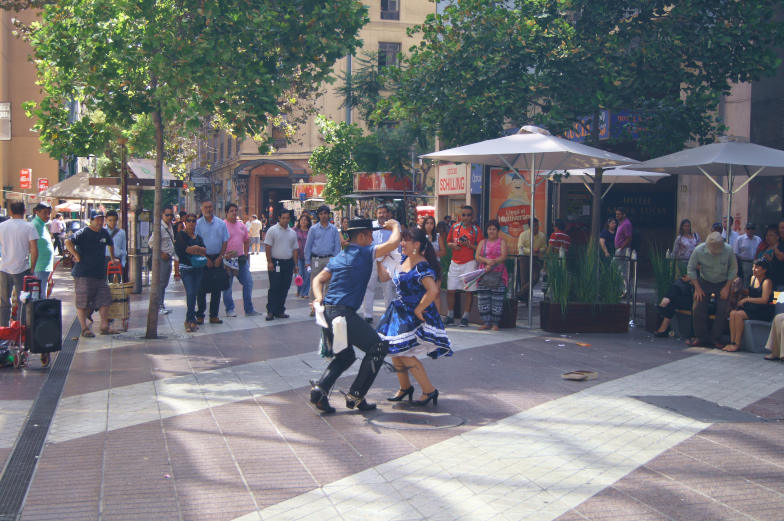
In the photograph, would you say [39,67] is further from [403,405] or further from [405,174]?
[405,174]

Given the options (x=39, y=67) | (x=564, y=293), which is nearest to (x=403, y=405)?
(x=564, y=293)

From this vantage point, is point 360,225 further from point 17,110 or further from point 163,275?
point 17,110

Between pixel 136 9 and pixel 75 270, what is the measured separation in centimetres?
356

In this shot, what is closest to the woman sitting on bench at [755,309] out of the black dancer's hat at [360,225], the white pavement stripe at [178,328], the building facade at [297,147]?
the black dancer's hat at [360,225]

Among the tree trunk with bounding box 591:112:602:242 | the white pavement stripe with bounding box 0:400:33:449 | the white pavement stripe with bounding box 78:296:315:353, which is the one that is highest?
the tree trunk with bounding box 591:112:602:242

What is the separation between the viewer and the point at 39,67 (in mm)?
11203

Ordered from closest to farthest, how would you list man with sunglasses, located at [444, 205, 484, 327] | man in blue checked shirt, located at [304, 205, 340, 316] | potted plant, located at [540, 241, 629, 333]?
1. potted plant, located at [540, 241, 629, 333]
2. man with sunglasses, located at [444, 205, 484, 327]
3. man in blue checked shirt, located at [304, 205, 340, 316]

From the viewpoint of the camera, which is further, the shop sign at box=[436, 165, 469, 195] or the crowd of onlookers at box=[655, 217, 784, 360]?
the shop sign at box=[436, 165, 469, 195]

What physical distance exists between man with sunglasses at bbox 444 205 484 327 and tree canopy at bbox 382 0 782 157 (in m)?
3.25

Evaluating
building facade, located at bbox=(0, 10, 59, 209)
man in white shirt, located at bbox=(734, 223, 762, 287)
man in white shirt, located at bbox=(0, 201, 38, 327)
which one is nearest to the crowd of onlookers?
man in white shirt, located at bbox=(734, 223, 762, 287)

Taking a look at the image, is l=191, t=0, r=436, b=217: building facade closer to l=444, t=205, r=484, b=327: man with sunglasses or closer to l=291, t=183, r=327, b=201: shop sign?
l=291, t=183, r=327, b=201: shop sign

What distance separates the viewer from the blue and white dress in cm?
681

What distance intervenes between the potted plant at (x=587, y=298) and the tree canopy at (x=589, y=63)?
372cm

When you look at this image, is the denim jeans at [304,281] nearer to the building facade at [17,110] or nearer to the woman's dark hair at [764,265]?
the woman's dark hair at [764,265]
